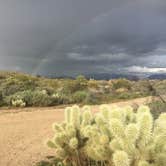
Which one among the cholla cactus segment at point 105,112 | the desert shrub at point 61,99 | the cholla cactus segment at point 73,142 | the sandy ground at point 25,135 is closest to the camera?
the cholla cactus segment at point 105,112

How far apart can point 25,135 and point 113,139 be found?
569 cm

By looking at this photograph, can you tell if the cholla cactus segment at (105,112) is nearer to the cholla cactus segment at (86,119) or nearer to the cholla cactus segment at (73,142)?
the cholla cactus segment at (86,119)

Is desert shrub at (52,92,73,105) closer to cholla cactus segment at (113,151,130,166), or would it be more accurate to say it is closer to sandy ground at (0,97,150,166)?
sandy ground at (0,97,150,166)

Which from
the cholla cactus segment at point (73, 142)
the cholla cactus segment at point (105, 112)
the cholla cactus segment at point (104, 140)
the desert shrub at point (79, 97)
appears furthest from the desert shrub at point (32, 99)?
the cholla cactus segment at point (104, 140)

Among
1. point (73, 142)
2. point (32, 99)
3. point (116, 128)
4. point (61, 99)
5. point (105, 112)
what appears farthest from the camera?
point (61, 99)

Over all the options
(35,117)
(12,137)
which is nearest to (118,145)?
(12,137)

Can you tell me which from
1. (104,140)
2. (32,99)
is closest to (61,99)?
(32,99)

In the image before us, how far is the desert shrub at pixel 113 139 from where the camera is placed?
16.9ft

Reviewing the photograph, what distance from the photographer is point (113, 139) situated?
5.48 m

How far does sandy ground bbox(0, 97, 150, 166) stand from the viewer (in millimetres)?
8539

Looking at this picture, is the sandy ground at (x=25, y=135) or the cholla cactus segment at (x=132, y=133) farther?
the sandy ground at (x=25, y=135)

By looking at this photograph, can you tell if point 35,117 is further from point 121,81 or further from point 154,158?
point 121,81

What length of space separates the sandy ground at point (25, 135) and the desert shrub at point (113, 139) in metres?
1.48

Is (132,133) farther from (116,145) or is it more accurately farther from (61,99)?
(61,99)
